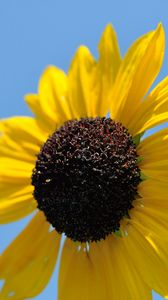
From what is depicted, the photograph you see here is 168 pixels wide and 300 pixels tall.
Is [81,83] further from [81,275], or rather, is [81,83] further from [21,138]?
[81,275]

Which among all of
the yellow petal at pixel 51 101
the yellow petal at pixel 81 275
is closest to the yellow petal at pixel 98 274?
the yellow petal at pixel 81 275

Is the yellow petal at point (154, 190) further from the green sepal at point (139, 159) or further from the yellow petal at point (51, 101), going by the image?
the yellow petal at point (51, 101)

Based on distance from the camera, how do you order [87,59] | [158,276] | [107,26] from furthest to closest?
1. [87,59]
2. [107,26]
3. [158,276]

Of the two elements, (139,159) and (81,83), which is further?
(81,83)

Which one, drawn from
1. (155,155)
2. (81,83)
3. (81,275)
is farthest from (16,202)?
(155,155)

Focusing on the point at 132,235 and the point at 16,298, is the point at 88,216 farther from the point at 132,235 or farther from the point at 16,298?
the point at 16,298

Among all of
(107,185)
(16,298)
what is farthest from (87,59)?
(16,298)
